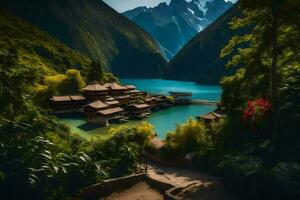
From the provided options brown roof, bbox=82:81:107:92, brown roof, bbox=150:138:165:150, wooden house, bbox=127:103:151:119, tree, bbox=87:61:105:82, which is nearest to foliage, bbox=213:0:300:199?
brown roof, bbox=150:138:165:150

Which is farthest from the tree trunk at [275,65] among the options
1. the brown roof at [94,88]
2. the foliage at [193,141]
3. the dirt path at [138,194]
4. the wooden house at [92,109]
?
the brown roof at [94,88]

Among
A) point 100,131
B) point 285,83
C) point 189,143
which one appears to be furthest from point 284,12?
point 100,131

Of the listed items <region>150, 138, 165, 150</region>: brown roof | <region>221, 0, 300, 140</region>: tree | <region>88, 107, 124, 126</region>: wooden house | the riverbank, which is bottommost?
the riverbank

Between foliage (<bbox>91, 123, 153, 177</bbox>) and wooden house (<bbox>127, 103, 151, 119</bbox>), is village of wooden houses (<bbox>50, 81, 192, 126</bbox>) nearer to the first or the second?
wooden house (<bbox>127, 103, 151, 119</bbox>)

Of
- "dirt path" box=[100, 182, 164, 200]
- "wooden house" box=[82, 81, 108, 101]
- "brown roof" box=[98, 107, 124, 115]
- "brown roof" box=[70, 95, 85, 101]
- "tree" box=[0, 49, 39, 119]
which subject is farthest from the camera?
"wooden house" box=[82, 81, 108, 101]

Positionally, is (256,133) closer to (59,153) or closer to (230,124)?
(230,124)

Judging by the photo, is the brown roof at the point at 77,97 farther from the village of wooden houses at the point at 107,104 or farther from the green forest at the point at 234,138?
the green forest at the point at 234,138

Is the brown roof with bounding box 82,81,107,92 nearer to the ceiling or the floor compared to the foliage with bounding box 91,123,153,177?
nearer to the ceiling
